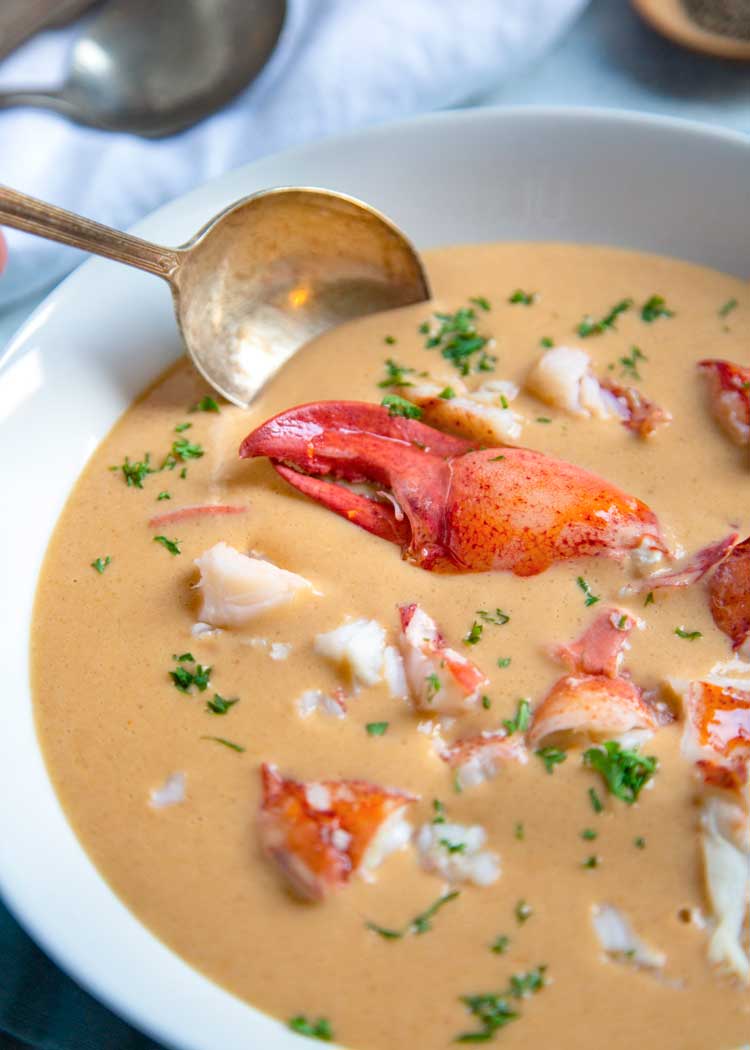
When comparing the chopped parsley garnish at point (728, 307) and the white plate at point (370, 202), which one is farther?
the chopped parsley garnish at point (728, 307)

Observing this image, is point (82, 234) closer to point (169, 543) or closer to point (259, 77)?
point (169, 543)

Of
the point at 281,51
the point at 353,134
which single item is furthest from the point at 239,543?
the point at 281,51

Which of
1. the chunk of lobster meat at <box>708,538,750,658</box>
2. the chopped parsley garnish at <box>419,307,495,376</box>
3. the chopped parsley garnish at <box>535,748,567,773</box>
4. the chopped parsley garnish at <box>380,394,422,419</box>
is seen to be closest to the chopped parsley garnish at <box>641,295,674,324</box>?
the chopped parsley garnish at <box>419,307,495,376</box>

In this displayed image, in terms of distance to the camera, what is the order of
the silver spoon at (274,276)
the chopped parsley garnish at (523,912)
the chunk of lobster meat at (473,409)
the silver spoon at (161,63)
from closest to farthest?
1. the chopped parsley garnish at (523,912)
2. the chunk of lobster meat at (473,409)
3. the silver spoon at (274,276)
4. the silver spoon at (161,63)

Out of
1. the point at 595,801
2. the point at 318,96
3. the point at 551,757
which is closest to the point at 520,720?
the point at 551,757

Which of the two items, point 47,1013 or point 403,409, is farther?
point 403,409

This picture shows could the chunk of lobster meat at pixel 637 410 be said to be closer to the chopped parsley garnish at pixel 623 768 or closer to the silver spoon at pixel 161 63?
the chopped parsley garnish at pixel 623 768

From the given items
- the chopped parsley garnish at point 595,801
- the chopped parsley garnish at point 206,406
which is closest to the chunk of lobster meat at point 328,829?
the chopped parsley garnish at point 595,801
